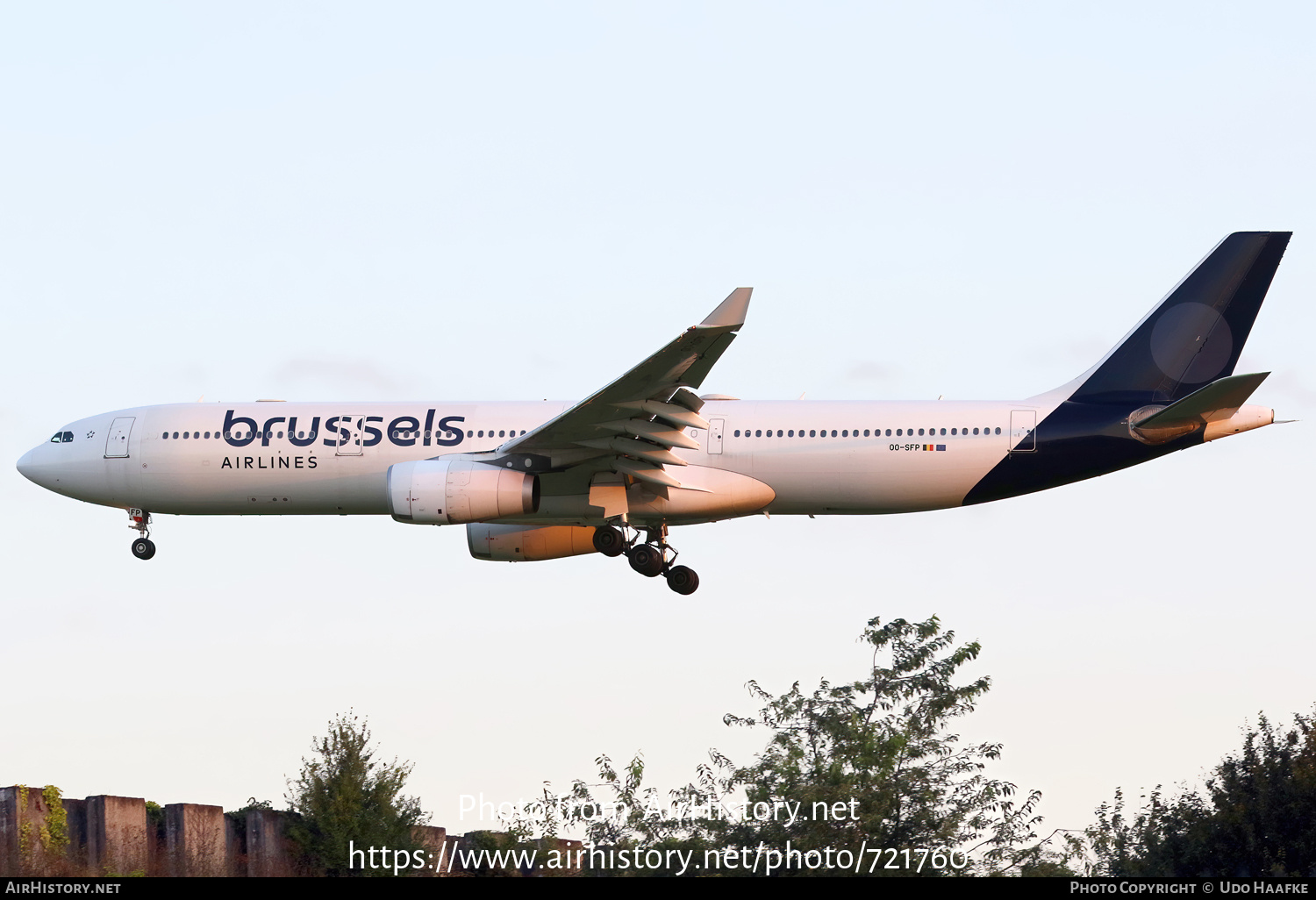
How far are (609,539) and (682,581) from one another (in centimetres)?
227

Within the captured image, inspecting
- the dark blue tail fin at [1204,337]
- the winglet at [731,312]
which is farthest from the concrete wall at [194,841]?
the dark blue tail fin at [1204,337]

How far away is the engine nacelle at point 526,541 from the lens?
42406 mm

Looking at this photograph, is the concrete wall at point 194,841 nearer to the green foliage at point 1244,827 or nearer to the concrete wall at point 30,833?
the concrete wall at point 30,833

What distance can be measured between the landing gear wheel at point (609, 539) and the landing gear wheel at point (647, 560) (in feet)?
1.22

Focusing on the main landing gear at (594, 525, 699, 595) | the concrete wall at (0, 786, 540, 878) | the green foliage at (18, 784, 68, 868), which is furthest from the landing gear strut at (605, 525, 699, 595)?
the green foliage at (18, 784, 68, 868)

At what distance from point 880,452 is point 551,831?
10.1m

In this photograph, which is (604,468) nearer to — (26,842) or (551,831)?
(551,831)

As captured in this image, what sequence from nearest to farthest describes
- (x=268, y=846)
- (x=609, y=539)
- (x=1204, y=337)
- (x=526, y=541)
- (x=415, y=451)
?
1. (x=1204, y=337)
2. (x=609, y=539)
3. (x=415, y=451)
4. (x=268, y=846)
5. (x=526, y=541)

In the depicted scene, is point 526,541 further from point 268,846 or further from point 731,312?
point 731,312

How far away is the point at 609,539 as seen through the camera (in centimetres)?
3975

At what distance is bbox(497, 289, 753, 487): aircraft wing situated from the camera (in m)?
34.5

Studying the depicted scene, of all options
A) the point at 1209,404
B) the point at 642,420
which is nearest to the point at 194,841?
the point at 642,420

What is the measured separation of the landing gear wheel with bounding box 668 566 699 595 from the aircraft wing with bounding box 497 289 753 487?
333 centimetres

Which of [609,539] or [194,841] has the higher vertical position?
[609,539]
